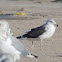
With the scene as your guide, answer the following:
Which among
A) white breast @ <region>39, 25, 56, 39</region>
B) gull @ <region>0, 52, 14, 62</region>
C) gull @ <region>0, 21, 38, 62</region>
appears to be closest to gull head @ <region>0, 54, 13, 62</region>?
gull @ <region>0, 52, 14, 62</region>

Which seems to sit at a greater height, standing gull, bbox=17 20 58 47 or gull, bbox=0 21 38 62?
gull, bbox=0 21 38 62

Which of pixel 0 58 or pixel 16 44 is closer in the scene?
pixel 0 58

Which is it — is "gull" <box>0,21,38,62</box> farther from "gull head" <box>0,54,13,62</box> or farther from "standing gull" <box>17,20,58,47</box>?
"standing gull" <box>17,20,58,47</box>

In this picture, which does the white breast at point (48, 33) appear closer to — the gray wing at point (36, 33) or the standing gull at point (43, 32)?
the standing gull at point (43, 32)

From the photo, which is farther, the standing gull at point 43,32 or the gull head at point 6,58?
the standing gull at point 43,32

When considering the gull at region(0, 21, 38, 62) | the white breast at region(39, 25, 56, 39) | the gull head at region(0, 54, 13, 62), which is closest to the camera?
the gull head at region(0, 54, 13, 62)

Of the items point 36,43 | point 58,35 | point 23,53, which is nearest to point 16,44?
point 23,53

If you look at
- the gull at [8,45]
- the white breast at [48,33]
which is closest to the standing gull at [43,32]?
the white breast at [48,33]

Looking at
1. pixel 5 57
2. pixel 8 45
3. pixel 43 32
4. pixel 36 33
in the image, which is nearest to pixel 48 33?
pixel 43 32

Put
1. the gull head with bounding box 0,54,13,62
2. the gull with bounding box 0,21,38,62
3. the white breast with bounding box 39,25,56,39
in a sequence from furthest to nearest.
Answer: the white breast with bounding box 39,25,56,39, the gull with bounding box 0,21,38,62, the gull head with bounding box 0,54,13,62

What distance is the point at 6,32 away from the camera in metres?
5.05

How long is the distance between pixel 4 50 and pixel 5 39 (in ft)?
0.57

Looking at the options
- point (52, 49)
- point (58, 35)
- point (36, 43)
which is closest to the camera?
point (52, 49)

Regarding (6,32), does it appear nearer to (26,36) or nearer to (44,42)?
(26,36)
